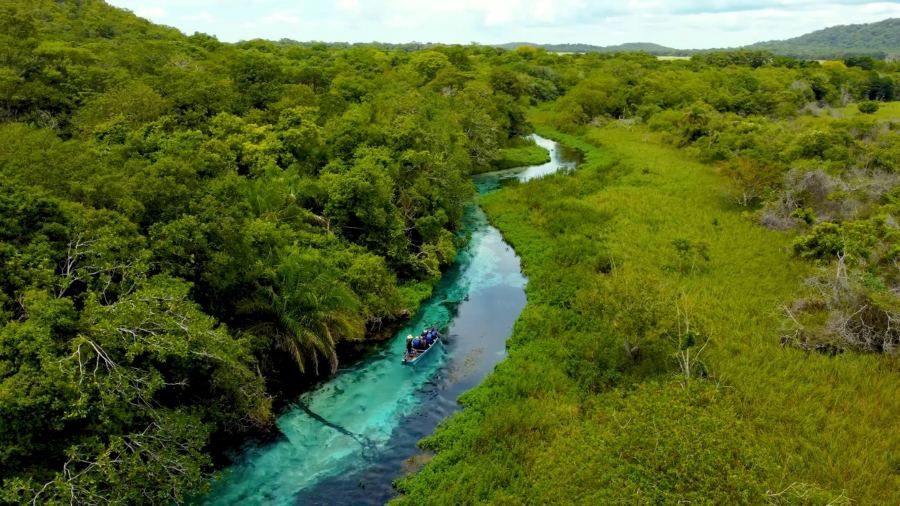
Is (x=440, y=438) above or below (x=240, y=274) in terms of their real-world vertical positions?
below

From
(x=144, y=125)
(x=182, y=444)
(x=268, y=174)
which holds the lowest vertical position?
(x=182, y=444)

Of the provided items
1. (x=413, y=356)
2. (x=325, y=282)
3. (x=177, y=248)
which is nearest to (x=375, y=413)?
(x=413, y=356)

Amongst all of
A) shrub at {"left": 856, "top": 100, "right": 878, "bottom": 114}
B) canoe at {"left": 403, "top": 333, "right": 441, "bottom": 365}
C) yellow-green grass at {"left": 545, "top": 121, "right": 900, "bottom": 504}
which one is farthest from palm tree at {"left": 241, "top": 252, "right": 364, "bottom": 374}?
shrub at {"left": 856, "top": 100, "right": 878, "bottom": 114}

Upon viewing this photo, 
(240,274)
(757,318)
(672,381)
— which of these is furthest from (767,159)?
(240,274)

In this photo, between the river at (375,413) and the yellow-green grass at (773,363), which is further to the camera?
the river at (375,413)

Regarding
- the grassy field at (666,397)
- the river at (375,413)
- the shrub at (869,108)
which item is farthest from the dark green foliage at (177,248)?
the shrub at (869,108)

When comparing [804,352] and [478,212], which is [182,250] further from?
[478,212]

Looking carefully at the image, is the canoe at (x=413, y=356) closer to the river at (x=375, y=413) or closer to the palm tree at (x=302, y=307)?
the river at (x=375, y=413)
